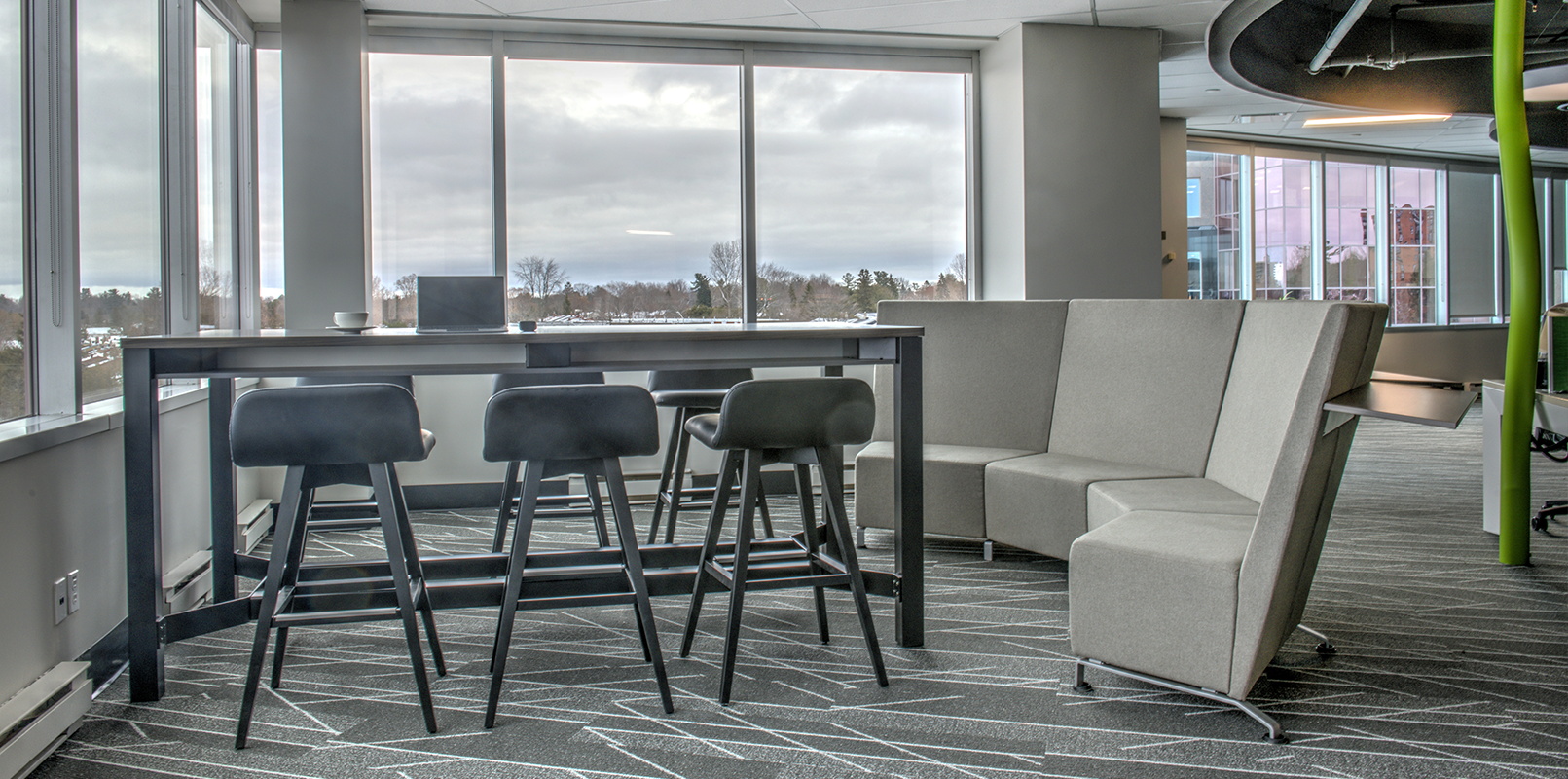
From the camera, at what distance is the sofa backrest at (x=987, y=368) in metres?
4.15

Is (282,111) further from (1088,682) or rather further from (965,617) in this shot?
(1088,682)

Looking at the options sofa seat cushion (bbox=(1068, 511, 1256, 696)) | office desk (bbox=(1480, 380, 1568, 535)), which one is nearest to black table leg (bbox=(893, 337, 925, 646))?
sofa seat cushion (bbox=(1068, 511, 1256, 696))

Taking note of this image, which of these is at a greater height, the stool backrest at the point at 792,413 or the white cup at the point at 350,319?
the white cup at the point at 350,319

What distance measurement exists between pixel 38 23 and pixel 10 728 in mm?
1889

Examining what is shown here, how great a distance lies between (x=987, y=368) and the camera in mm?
4180

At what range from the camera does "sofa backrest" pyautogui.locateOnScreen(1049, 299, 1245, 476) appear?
3.53 metres

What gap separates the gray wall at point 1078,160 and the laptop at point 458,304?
3534 millimetres

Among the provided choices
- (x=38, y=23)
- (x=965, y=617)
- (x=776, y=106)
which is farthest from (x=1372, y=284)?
(x=38, y=23)

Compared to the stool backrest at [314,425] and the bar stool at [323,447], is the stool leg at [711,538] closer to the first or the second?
the bar stool at [323,447]

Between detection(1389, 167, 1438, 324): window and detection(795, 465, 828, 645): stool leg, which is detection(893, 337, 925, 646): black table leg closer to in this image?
detection(795, 465, 828, 645): stool leg

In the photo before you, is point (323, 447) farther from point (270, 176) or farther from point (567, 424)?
point (270, 176)

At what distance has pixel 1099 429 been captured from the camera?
3.90 meters

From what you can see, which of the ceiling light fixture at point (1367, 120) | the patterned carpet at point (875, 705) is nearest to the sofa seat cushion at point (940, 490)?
the patterned carpet at point (875, 705)

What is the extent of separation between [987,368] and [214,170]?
373 centimetres
